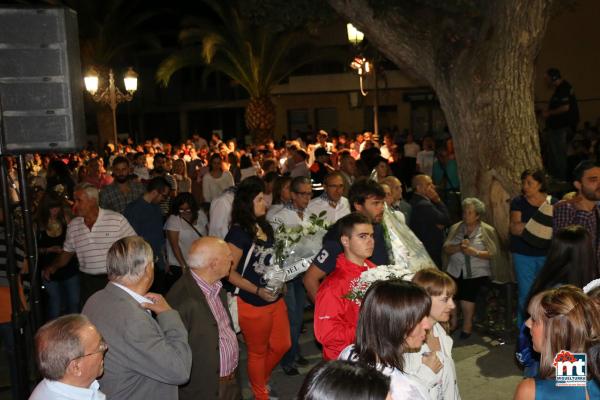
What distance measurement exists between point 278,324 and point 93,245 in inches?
84.2

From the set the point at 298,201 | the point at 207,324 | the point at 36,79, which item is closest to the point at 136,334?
the point at 207,324

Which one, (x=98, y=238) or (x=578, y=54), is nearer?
(x=98, y=238)

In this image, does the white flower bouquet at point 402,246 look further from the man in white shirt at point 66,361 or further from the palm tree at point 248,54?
the palm tree at point 248,54

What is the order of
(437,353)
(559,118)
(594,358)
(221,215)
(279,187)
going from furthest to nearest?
1. (559,118)
2. (279,187)
3. (221,215)
4. (437,353)
5. (594,358)

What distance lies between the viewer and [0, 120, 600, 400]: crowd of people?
322cm

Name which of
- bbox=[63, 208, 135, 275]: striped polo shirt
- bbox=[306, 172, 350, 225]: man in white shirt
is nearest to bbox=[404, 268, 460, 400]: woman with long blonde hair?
bbox=[306, 172, 350, 225]: man in white shirt

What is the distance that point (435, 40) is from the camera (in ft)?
29.5

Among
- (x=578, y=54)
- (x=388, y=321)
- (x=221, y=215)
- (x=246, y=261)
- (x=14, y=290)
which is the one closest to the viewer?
(x=388, y=321)

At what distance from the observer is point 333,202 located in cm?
791

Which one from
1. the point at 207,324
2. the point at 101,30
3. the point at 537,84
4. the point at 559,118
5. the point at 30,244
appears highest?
the point at 101,30

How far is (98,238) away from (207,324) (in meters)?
2.85

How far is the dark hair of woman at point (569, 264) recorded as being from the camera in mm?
5047

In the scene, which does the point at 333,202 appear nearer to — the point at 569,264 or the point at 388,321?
the point at 569,264

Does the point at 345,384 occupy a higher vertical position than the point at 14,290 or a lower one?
higher
